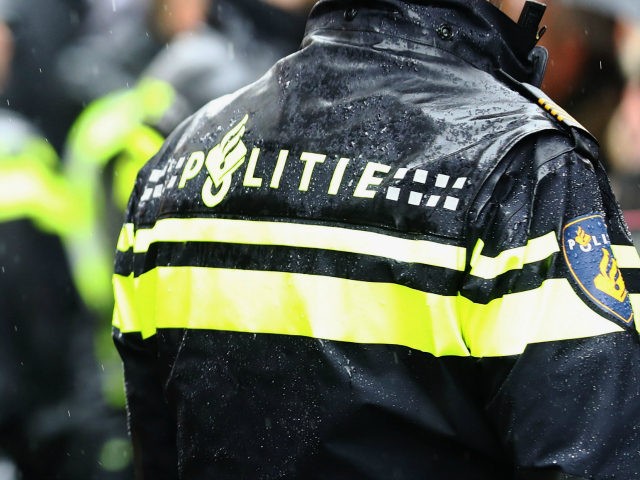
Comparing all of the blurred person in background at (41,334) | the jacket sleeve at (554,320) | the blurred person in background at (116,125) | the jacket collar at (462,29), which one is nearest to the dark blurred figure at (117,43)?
the blurred person in background at (116,125)

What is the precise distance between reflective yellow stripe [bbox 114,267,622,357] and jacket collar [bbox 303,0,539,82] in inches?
13.5

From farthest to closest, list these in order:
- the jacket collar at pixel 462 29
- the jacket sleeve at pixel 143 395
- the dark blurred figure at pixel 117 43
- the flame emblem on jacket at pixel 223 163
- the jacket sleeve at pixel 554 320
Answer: the dark blurred figure at pixel 117 43, the jacket sleeve at pixel 143 395, the flame emblem on jacket at pixel 223 163, the jacket collar at pixel 462 29, the jacket sleeve at pixel 554 320

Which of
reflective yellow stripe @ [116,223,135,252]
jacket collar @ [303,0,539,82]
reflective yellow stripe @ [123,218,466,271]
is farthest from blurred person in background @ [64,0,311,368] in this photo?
jacket collar @ [303,0,539,82]

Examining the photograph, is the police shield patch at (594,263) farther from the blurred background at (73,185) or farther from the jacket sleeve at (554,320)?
the blurred background at (73,185)

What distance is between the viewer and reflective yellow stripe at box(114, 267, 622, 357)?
1150 millimetres

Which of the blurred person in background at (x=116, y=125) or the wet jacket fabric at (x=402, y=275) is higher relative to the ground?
the wet jacket fabric at (x=402, y=275)

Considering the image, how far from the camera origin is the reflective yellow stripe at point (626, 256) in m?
1.22

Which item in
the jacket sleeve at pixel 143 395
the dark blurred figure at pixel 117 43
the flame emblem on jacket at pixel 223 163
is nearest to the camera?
the flame emblem on jacket at pixel 223 163

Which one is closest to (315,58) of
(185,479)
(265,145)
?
(265,145)

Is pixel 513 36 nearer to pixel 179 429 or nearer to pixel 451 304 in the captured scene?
pixel 451 304

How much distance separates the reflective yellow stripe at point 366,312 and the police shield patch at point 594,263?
0.02 meters

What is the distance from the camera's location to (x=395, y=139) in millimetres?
1278

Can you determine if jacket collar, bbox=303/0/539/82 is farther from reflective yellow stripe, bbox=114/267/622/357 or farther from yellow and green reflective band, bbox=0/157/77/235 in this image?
yellow and green reflective band, bbox=0/157/77/235

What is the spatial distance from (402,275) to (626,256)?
→ 284 mm
